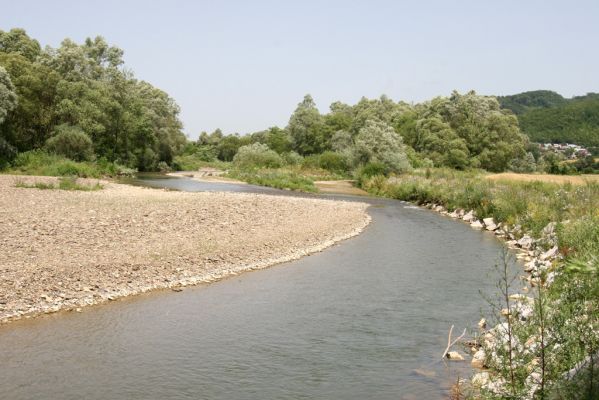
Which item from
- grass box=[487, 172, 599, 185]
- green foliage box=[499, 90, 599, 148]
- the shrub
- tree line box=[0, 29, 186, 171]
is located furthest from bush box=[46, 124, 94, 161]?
green foliage box=[499, 90, 599, 148]

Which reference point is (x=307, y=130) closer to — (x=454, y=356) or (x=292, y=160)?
(x=292, y=160)

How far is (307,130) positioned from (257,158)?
3532 centimetres

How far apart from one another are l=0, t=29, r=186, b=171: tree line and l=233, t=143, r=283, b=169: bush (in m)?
14.5

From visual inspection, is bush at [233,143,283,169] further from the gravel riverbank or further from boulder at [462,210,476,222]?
the gravel riverbank

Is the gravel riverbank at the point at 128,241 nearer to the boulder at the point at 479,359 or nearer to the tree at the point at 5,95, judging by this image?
the boulder at the point at 479,359

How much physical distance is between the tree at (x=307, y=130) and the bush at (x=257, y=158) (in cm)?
2841

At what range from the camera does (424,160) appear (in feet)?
→ 296

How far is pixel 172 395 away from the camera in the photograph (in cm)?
1024

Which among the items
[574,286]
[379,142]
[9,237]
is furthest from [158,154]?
[574,286]

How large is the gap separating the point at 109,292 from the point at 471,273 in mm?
13710

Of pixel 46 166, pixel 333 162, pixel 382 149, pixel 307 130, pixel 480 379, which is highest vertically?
pixel 307 130

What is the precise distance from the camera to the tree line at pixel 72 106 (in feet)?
205

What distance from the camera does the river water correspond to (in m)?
10.7

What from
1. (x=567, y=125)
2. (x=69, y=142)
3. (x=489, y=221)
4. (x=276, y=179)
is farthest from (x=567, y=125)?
(x=69, y=142)
